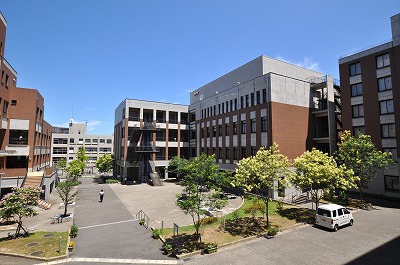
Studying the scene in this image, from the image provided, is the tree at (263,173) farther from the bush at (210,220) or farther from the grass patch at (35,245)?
the grass patch at (35,245)

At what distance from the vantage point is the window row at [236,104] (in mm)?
39500

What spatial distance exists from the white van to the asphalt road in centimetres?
55

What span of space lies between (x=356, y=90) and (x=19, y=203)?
45.9 m

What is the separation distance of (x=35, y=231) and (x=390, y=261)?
2856 centimetres

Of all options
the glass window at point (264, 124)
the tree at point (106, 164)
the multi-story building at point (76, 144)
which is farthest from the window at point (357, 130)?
the multi-story building at point (76, 144)

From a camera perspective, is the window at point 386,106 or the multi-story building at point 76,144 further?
the multi-story building at point 76,144

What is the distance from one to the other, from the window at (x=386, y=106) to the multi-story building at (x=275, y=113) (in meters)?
6.74

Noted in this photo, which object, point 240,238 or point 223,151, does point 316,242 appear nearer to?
point 240,238

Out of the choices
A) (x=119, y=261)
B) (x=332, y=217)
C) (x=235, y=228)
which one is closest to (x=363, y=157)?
(x=332, y=217)

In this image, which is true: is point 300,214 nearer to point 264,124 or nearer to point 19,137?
point 264,124

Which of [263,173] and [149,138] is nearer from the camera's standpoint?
[263,173]

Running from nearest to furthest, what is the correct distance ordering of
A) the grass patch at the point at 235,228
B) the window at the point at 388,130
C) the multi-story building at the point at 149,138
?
the grass patch at the point at 235,228, the window at the point at 388,130, the multi-story building at the point at 149,138

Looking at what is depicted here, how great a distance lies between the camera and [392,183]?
32.7 metres

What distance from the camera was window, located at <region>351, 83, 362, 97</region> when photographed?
122 feet
